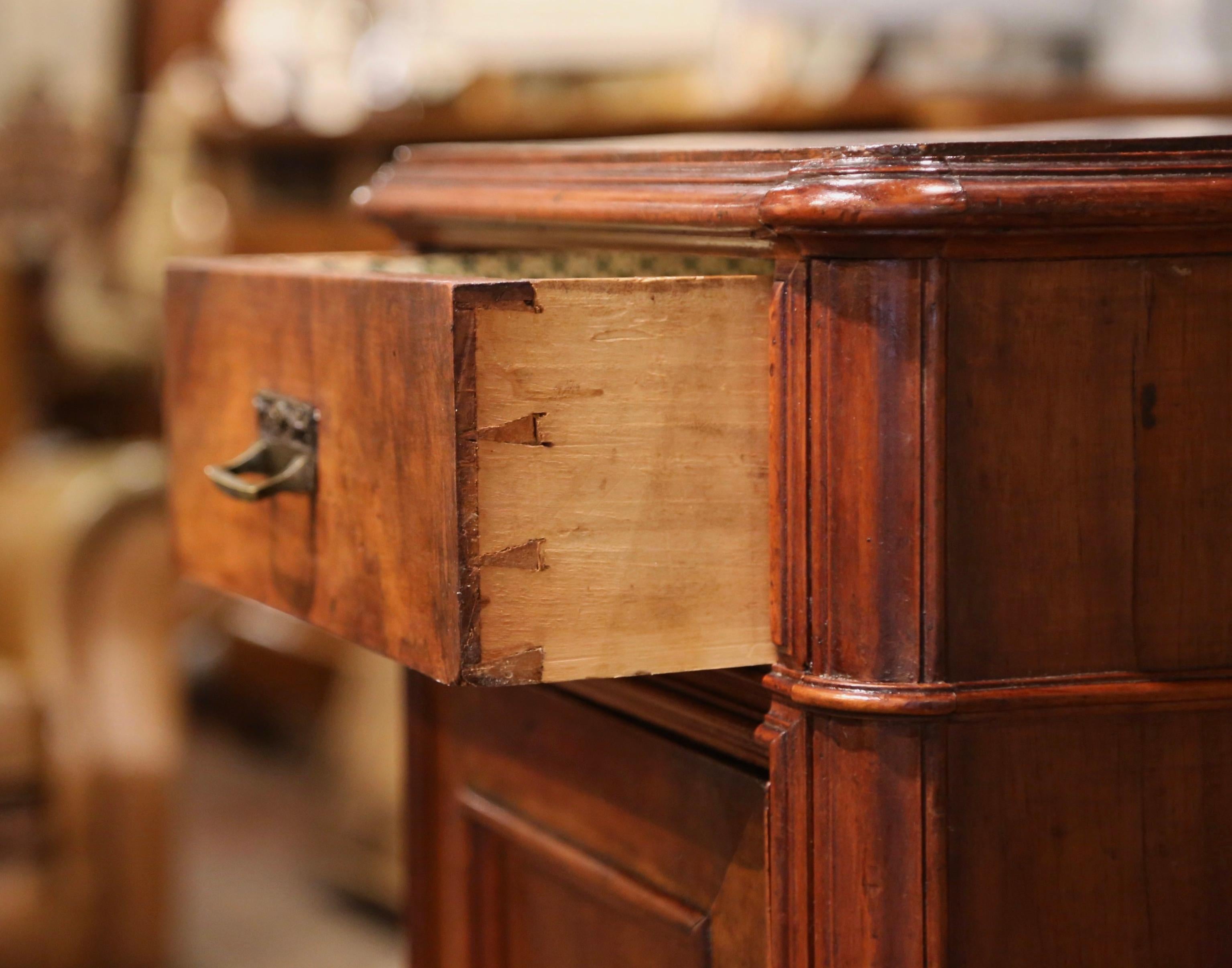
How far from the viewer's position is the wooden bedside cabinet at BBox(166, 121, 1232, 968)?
2.19 feet

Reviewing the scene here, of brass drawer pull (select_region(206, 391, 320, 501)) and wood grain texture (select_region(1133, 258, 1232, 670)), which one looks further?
brass drawer pull (select_region(206, 391, 320, 501))

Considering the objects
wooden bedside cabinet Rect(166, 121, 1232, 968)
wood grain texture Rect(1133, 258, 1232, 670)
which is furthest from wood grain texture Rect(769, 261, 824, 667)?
wood grain texture Rect(1133, 258, 1232, 670)

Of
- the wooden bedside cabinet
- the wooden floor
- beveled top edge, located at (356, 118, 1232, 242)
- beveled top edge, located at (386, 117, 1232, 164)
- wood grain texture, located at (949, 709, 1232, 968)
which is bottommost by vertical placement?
the wooden floor

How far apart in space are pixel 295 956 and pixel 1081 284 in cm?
190

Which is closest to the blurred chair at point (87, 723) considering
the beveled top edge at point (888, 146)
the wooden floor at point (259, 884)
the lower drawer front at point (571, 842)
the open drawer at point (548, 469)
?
the wooden floor at point (259, 884)

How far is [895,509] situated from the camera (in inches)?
26.5

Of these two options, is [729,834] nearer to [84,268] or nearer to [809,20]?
[809,20]

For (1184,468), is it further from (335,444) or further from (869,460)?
(335,444)

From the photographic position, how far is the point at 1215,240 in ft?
2.21

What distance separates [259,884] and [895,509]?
82.8 inches

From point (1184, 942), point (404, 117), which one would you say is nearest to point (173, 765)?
point (404, 117)

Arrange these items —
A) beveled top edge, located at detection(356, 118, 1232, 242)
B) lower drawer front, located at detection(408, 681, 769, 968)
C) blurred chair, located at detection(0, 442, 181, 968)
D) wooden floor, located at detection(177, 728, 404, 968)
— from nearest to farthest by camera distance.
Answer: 1. beveled top edge, located at detection(356, 118, 1232, 242)
2. lower drawer front, located at detection(408, 681, 769, 968)
3. blurred chair, located at detection(0, 442, 181, 968)
4. wooden floor, located at detection(177, 728, 404, 968)

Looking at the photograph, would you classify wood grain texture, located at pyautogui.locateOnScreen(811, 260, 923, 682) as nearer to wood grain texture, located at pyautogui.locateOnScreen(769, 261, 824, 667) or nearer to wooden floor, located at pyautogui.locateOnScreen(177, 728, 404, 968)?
wood grain texture, located at pyautogui.locateOnScreen(769, 261, 824, 667)

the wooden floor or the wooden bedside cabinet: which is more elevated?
the wooden bedside cabinet
